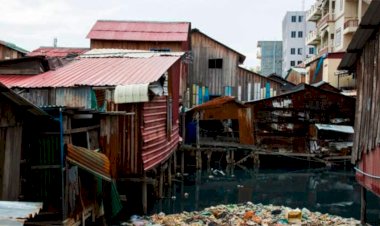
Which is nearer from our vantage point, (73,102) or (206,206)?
(73,102)

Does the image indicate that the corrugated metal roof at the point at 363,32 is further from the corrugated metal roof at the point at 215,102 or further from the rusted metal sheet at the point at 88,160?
the corrugated metal roof at the point at 215,102

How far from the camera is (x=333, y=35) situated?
1730 inches

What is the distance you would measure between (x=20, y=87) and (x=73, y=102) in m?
1.95

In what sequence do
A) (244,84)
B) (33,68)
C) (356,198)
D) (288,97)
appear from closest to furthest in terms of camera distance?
(33,68) < (356,198) < (288,97) < (244,84)

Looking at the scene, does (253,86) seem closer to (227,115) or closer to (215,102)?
(227,115)

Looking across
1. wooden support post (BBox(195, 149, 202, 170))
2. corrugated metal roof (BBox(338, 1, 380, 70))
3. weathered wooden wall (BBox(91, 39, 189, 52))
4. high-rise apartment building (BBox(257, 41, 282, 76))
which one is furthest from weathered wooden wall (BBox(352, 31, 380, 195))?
high-rise apartment building (BBox(257, 41, 282, 76))

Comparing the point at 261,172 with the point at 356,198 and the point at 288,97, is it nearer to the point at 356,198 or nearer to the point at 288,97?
the point at 288,97

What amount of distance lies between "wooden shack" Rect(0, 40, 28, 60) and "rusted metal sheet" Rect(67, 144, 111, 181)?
14.7m

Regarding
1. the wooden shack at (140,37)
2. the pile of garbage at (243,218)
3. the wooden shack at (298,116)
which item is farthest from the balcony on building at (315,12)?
the pile of garbage at (243,218)

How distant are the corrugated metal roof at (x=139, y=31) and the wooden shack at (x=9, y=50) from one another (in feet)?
15.1

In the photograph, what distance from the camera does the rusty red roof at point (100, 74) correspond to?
15023mm

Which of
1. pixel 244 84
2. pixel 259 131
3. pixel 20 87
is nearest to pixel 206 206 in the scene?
pixel 20 87

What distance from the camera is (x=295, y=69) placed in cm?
4728

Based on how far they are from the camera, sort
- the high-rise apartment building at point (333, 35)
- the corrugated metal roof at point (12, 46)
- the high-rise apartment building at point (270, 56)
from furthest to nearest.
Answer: the high-rise apartment building at point (270, 56)
the high-rise apartment building at point (333, 35)
the corrugated metal roof at point (12, 46)
